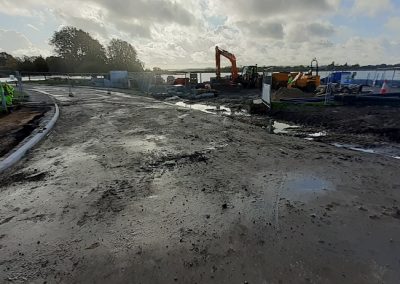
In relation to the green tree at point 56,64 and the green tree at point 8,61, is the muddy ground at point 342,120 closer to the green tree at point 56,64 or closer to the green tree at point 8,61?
the green tree at point 56,64

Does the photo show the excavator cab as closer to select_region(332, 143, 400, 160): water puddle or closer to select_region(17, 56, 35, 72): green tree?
select_region(332, 143, 400, 160): water puddle

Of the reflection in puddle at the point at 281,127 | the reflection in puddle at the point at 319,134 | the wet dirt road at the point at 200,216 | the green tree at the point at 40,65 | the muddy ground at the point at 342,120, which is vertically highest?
the green tree at the point at 40,65

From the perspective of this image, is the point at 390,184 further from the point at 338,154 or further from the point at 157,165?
the point at 157,165

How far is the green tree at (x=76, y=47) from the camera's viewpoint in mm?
67000

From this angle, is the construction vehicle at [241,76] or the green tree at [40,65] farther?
the green tree at [40,65]

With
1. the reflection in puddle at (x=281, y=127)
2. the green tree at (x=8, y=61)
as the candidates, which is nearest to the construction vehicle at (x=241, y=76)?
the reflection in puddle at (x=281, y=127)

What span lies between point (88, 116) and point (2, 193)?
8994 millimetres

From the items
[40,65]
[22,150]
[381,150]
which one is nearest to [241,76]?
[381,150]

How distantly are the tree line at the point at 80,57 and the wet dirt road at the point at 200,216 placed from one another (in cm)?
6194

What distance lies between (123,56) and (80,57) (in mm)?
10901

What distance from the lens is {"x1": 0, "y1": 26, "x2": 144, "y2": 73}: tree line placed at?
61106 millimetres

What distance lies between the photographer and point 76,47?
6906 centimetres

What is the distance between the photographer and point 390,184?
5.30 m

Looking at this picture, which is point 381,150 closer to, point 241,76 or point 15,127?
point 15,127
